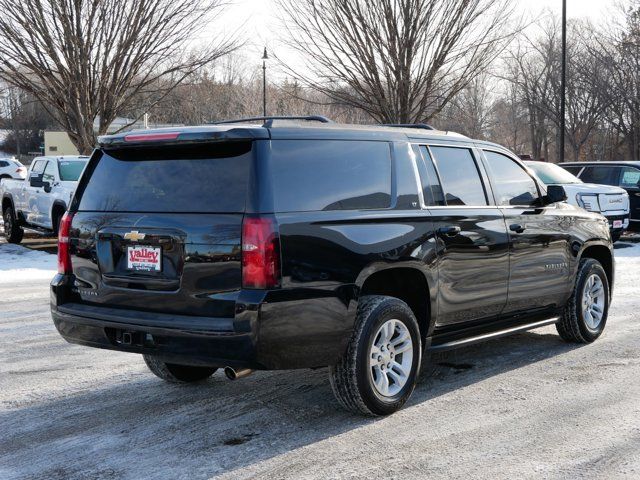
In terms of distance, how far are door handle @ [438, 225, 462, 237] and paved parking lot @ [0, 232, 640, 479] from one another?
3.62 feet

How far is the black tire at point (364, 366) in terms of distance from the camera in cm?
462

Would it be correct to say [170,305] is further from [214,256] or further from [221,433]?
[221,433]

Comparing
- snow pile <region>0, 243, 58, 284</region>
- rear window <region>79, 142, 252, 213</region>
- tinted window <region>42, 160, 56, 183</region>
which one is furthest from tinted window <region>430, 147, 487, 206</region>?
tinted window <region>42, 160, 56, 183</region>

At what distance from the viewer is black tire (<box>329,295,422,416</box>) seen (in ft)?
15.2

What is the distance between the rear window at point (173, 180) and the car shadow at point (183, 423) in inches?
51.5

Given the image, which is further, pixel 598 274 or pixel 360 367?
pixel 598 274

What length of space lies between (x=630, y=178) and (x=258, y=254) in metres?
14.9

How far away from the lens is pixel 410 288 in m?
5.24

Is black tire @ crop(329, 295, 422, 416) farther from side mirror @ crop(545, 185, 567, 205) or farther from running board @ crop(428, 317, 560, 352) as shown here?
side mirror @ crop(545, 185, 567, 205)

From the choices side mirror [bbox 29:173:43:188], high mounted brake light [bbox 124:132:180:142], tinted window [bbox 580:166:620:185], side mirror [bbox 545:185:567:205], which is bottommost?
side mirror [bbox 545:185:567:205]

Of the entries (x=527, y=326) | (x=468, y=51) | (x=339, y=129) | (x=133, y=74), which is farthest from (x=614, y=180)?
(x=339, y=129)

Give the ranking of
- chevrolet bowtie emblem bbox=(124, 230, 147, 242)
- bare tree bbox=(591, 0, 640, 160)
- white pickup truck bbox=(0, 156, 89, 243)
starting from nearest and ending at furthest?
chevrolet bowtie emblem bbox=(124, 230, 147, 242) → white pickup truck bbox=(0, 156, 89, 243) → bare tree bbox=(591, 0, 640, 160)

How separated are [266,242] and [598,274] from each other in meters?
4.03

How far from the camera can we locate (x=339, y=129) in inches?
192
